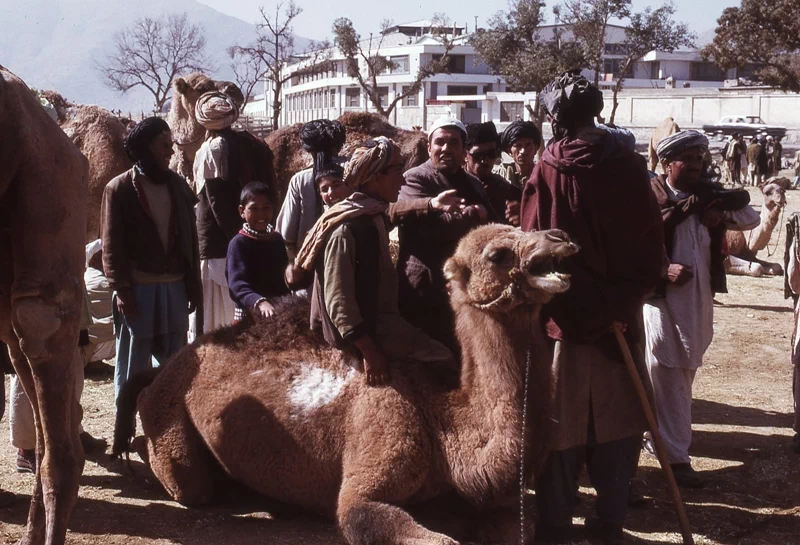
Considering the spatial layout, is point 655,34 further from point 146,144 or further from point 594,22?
point 146,144

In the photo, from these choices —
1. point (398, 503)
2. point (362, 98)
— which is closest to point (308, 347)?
point (398, 503)

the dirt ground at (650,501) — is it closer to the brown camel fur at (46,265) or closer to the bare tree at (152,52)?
the brown camel fur at (46,265)

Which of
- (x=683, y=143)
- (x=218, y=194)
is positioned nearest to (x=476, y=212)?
(x=683, y=143)

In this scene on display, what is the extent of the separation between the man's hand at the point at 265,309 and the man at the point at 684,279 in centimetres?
251

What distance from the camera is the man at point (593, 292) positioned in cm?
471

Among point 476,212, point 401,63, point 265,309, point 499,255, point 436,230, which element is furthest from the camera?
point 401,63

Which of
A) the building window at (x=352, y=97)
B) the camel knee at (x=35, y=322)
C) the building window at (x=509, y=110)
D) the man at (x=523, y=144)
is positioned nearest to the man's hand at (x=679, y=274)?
the man at (x=523, y=144)

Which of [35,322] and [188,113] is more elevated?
[188,113]

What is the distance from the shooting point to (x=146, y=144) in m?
6.33

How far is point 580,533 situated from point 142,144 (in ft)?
11.8

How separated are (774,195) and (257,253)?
696 centimetres

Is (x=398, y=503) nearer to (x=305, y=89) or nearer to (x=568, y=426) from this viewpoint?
(x=568, y=426)

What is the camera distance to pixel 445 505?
4969 mm

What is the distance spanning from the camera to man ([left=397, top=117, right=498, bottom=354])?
528 cm
